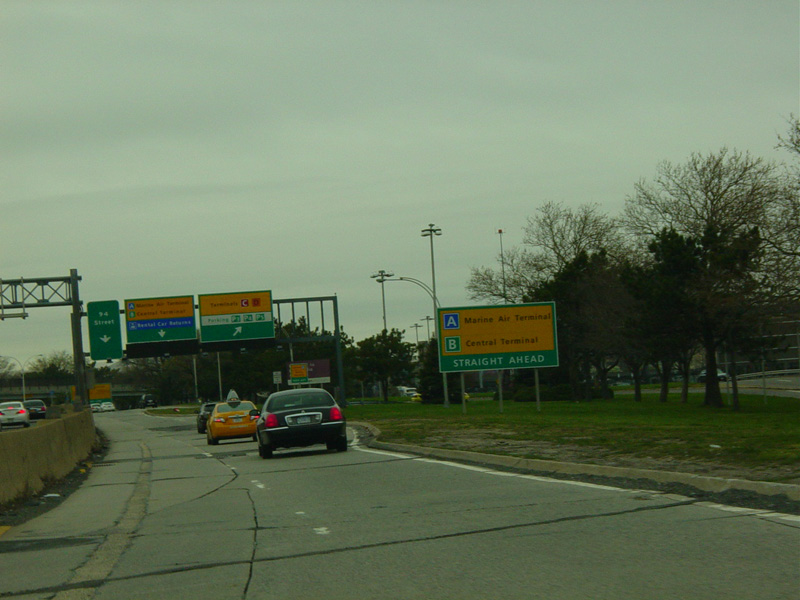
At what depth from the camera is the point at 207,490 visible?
46.4ft

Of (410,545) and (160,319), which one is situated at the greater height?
(160,319)

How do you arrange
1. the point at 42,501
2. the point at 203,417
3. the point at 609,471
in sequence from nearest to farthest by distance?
the point at 609,471 < the point at 42,501 < the point at 203,417

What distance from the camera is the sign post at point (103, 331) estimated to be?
50.3 m

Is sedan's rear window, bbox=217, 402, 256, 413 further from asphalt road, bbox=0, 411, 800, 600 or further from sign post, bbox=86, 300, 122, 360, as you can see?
sign post, bbox=86, 300, 122, 360

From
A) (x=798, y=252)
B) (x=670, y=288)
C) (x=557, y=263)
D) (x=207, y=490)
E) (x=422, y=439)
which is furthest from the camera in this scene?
(x=557, y=263)

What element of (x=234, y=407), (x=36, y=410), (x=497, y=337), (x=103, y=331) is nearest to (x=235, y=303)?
(x=103, y=331)

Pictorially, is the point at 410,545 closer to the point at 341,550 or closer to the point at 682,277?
the point at 341,550

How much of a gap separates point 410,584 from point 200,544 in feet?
9.68

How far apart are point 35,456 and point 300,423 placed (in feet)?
17.8

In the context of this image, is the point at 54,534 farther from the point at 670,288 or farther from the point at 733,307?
the point at 670,288

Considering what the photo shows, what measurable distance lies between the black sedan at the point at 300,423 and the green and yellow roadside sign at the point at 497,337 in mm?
18930

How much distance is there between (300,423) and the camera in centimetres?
1952

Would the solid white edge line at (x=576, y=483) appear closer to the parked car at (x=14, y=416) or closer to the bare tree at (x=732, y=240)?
the bare tree at (x=732, y=240)

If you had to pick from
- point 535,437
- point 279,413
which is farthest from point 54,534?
point 535,437
